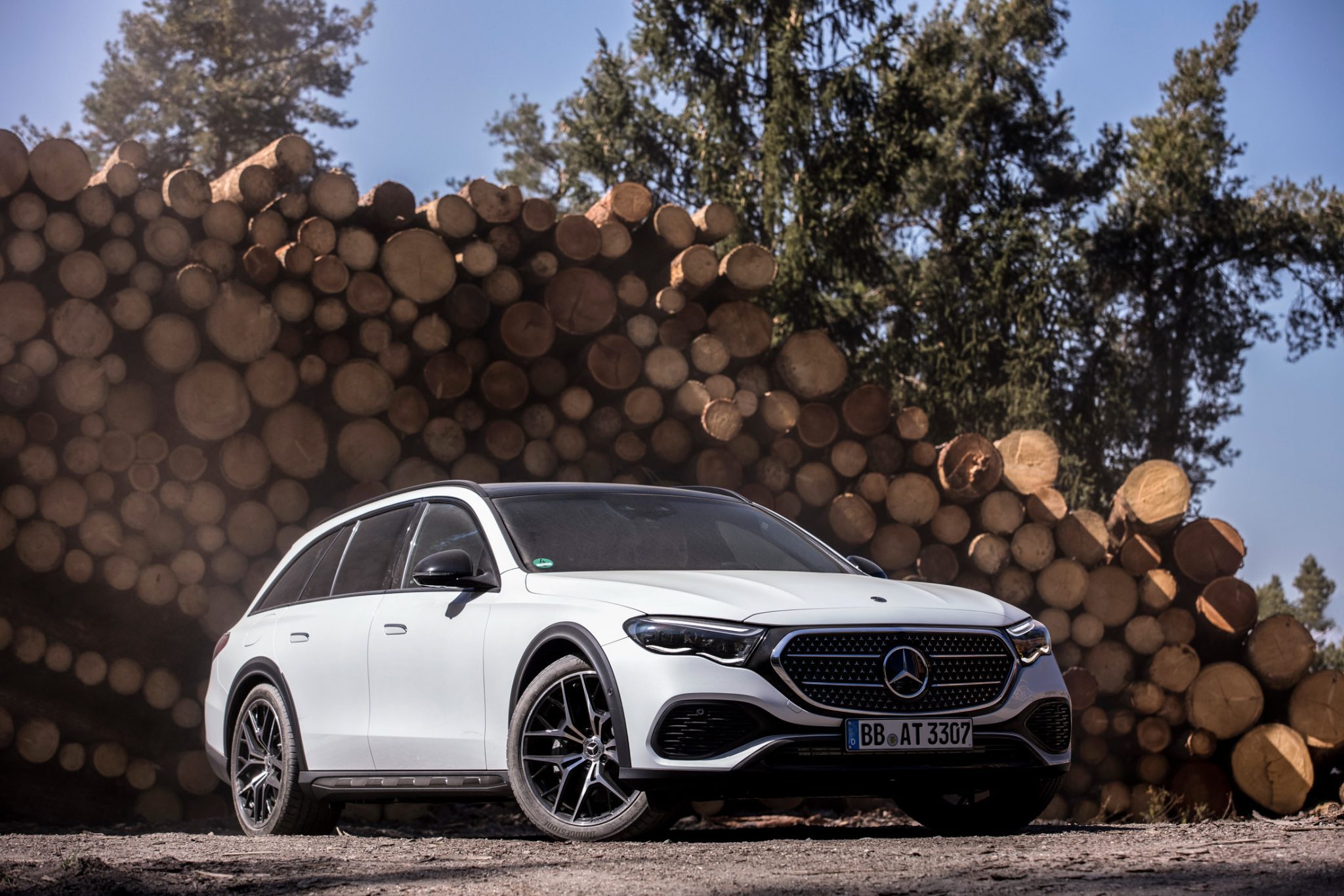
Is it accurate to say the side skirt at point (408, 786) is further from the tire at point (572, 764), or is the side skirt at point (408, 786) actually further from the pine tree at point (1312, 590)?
the pine tree at point (1312, 590)

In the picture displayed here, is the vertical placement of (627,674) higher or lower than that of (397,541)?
lower

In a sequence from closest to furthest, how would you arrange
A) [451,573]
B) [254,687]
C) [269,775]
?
[451,573], [269,775], [254,687]

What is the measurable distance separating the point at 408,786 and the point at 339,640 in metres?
0.87

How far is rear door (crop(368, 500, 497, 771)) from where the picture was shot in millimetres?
5621

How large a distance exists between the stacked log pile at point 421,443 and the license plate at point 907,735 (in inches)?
205

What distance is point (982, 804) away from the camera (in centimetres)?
599

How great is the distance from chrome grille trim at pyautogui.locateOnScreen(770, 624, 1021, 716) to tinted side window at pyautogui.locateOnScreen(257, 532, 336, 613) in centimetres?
313

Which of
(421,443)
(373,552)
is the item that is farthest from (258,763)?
(421,443)

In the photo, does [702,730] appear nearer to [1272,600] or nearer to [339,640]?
[339,640]

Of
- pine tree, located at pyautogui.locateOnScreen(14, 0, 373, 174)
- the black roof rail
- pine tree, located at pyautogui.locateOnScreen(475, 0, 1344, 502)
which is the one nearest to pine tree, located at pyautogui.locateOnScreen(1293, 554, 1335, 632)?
pine tree, located at pyautogui.locateOnScreen(475, 0, 1344, 502)

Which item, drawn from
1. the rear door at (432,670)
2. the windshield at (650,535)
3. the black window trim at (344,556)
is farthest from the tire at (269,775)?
the windshield at (650,535)

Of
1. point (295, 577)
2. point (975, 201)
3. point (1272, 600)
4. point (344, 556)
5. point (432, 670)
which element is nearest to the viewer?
point (432, 670)

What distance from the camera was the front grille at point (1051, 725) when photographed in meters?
5.39

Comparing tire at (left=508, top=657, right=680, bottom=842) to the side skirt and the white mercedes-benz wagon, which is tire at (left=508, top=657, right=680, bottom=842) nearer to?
the white mercedes-benz wagon
